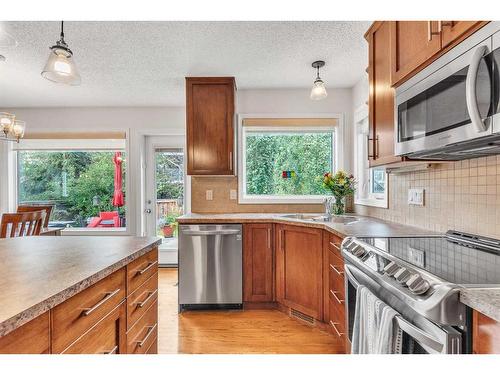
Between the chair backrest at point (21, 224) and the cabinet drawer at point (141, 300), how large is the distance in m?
1.93

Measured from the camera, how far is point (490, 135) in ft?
3.21

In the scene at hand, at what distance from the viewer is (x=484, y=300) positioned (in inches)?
29.3

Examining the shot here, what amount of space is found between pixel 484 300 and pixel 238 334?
6.28 feet

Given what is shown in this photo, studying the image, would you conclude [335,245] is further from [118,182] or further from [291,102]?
[118,182]

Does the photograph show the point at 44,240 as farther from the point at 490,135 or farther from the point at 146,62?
the point at 490,135

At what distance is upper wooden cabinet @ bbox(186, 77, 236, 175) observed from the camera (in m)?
3.03

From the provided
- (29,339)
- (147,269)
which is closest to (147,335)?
(147,269)

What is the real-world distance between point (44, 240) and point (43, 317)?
102 centimetres

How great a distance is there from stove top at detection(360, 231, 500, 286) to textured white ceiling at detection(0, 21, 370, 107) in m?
1.55

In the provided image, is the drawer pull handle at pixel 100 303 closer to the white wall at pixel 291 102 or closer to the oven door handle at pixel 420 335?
the oven door handle at pixel 420 335

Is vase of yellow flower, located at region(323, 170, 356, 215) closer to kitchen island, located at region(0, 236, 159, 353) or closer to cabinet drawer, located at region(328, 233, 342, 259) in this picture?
cabinet drawer, located at region(328, 233, 342, 259)

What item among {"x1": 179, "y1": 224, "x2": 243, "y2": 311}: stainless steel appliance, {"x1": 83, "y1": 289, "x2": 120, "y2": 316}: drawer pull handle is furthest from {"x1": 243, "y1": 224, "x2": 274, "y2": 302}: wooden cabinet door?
{"x1": 83, "y1": 289, "x2": 120, "y2": 316}: drawer pull handle

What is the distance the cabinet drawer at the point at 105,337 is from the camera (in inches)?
36.3
